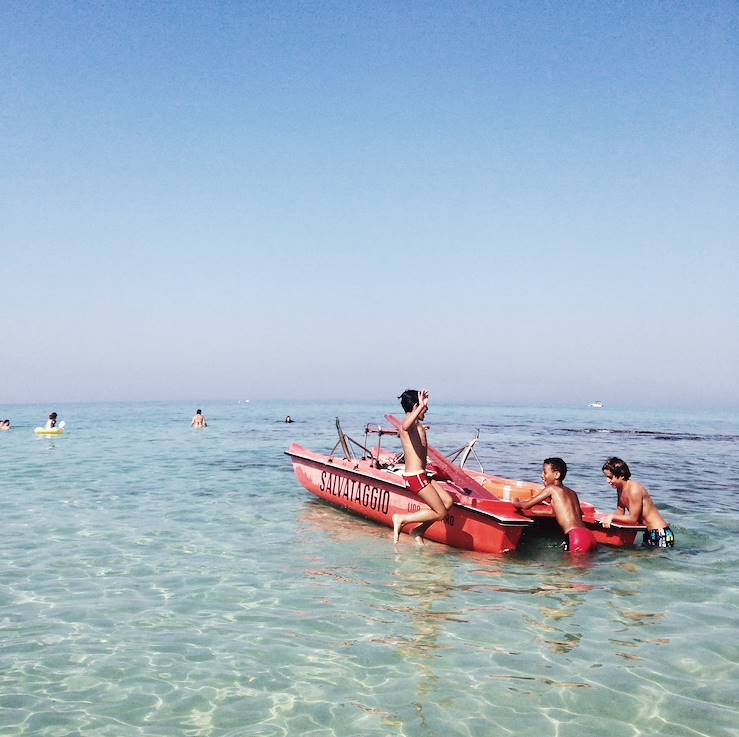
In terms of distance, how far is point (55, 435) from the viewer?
1249 inches

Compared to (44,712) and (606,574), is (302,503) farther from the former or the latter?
(44,712)

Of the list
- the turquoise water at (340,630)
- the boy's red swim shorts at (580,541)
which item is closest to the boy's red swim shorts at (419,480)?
the turquoise water at (340,630)

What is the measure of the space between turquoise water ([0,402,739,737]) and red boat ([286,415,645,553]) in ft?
0.96

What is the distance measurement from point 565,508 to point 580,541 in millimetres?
500

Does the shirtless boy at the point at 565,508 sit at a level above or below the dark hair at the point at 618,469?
below

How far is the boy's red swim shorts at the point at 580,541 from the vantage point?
354 inches

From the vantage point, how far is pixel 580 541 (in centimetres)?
902

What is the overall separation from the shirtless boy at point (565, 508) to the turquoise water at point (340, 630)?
12.5 inches

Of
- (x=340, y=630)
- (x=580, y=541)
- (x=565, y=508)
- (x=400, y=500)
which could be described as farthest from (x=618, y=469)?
(x=340, y=630)

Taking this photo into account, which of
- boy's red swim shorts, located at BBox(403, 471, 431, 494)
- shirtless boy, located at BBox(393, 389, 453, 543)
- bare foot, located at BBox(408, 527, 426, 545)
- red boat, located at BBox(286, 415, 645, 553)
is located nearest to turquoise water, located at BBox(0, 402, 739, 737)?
bare foot, located at BBox(408, 527, 426, 545)

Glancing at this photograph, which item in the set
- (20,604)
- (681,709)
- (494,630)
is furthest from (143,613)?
(681,709)

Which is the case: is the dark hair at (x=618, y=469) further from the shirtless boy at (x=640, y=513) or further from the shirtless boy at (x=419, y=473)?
the shirtless boy at (x=419, y=473)

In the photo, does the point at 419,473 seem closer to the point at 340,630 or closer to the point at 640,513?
the point at 340,630

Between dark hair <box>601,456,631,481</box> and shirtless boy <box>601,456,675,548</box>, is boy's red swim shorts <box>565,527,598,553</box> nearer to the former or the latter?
shirtless boy <box>601,456,675,548</box>
